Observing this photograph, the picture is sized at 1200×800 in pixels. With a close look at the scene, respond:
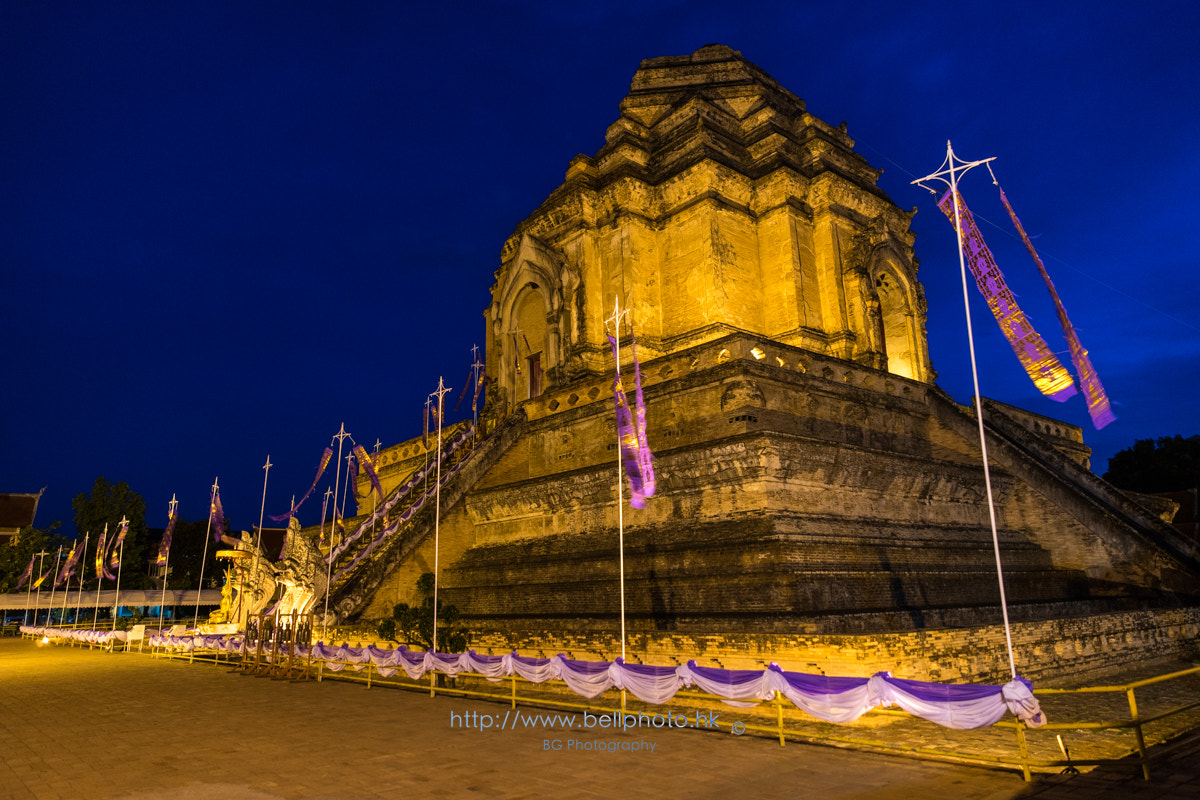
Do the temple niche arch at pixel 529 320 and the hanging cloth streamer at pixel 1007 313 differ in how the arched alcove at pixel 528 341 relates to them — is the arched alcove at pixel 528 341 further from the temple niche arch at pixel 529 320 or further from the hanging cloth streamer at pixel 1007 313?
the hanging cloth streamer at pixel 1007 313

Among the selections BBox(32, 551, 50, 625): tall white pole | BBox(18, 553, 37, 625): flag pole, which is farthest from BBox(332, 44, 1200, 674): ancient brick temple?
BBox(18, 553, 37, 625): flag pole

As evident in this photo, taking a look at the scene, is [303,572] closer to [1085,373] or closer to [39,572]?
[1085,373]

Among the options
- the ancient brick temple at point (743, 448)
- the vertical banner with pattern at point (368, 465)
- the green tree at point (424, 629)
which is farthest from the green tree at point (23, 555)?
the green tree at point (424, 629)

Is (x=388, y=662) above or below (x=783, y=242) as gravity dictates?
below

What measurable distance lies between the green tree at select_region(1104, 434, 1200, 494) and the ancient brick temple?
23862mm

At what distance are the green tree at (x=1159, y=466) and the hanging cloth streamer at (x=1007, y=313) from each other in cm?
3932

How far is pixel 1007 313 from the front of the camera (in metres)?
10.3

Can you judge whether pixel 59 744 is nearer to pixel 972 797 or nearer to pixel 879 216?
pixel 972 797

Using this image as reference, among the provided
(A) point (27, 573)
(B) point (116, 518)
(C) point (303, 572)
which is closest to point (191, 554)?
(B) point (116, 518)

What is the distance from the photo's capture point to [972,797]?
6.49 meters

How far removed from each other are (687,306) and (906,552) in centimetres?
919

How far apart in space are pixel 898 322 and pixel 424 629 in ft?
57.8

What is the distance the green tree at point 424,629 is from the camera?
14109mm

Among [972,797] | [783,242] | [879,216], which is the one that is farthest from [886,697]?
[879,216]
